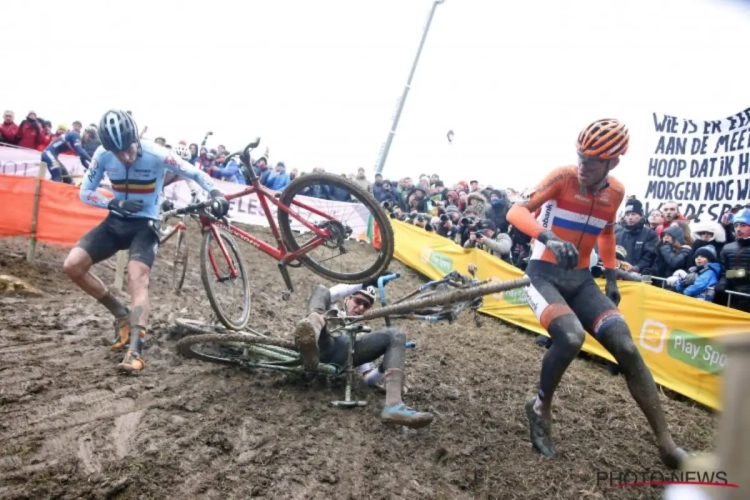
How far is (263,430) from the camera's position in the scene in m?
3.72

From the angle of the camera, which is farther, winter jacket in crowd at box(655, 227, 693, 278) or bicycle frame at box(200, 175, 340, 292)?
winter jacket in crowd at box(655, 227, 693, 278)

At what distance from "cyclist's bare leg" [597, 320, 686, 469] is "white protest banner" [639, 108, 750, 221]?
17.2 feet

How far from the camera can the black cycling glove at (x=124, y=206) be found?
4742 mm

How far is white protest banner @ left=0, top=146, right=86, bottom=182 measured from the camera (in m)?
11.5

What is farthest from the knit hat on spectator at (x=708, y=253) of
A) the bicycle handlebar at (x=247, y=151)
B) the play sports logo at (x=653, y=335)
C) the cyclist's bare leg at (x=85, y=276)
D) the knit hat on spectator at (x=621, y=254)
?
the cyclist's bare leg at (x=85, y=276)

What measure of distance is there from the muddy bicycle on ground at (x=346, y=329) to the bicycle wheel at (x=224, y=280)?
0.57ft

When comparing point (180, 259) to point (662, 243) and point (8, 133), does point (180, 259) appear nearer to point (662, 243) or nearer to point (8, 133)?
point (662, 243)

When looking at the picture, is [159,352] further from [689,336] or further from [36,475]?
[689,336]

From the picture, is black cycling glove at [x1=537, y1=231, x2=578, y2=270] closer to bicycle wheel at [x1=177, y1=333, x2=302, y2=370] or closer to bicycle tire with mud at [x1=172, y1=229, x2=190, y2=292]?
bicycle wheel at [x1=177, y1=333, x2=302, y2=370]

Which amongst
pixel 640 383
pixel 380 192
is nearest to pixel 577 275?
pixel 640 383

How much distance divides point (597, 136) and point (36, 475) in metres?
4.09

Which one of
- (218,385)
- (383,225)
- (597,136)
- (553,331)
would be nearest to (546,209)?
(597,136)

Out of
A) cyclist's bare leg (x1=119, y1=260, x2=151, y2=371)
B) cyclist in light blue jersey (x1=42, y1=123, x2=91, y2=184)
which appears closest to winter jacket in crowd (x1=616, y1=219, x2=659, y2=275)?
cyclist's bare leg (x1=119, y1=260, x2=151, y2=371)

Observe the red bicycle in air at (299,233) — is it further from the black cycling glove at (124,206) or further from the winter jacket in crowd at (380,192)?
the winter jacket in crowd at (380,192)
